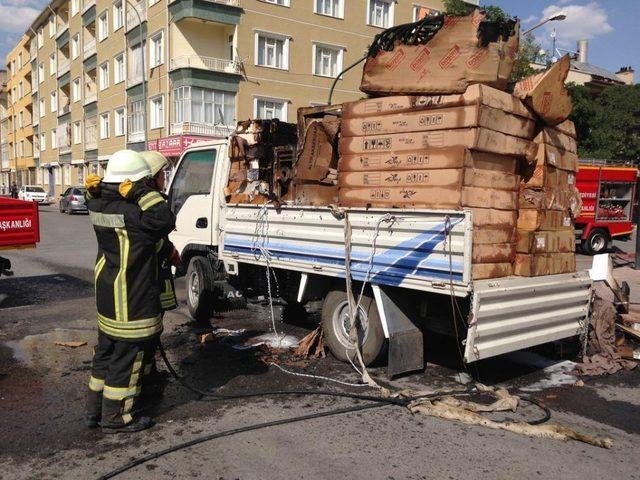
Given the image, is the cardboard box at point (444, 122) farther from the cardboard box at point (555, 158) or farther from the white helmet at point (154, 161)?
the white helmet at point (154, 161)

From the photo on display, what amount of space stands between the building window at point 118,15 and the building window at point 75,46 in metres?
9.38

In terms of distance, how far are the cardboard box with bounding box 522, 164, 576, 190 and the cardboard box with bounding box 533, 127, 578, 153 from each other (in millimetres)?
222

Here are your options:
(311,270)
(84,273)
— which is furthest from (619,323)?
(84,273)

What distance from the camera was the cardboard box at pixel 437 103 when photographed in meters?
4.32

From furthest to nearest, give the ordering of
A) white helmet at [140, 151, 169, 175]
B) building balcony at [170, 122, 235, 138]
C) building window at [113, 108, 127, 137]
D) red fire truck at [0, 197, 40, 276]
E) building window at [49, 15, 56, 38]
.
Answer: building window at [49, 15, 56, 38]
building window at [113, 108, 127, 137]
building balcony at [170, 122, 235, 138]
red fire truck at [0, 197, 40, 276]
white helmet at [140, 151, 169, 175]

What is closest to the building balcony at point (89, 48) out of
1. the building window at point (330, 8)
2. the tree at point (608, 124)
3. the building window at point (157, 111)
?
the building window at point (157, 111)

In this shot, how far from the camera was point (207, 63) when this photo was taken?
2667cm

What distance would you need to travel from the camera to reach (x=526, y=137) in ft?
15.8

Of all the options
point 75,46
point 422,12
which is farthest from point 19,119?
point 422,12

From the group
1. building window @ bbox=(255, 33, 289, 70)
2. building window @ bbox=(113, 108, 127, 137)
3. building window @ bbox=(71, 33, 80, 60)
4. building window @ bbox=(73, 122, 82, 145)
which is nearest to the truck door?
building window @ bbox=(255, 33, 289, 70)

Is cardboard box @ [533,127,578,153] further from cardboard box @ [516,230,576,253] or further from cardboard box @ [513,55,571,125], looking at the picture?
cardboard box @ [516,230,576,253]

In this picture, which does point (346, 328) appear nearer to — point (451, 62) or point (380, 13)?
point (451, 62)

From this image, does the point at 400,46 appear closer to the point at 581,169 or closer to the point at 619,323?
the point at 619,323

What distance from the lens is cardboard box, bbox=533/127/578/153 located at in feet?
16.0
